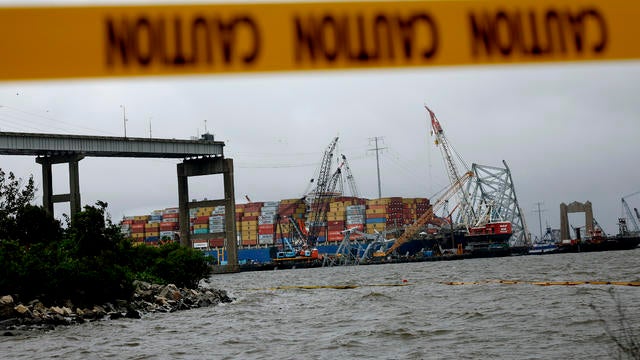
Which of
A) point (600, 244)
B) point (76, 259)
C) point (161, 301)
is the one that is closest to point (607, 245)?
point (600, 244)

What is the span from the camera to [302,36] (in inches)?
142

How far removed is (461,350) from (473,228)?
387 feet

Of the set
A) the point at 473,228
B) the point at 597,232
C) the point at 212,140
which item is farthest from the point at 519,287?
the point at 597,232

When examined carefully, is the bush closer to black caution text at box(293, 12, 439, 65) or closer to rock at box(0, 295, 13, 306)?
rock at box(0, 295, 13, 306)

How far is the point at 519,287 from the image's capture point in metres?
36.2

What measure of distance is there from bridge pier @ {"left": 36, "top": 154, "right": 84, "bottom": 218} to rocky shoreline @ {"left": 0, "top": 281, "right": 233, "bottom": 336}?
106 feet

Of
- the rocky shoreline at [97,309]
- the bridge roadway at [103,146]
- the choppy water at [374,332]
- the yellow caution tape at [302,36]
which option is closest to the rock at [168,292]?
A: the rocky shoreline at [97,309]

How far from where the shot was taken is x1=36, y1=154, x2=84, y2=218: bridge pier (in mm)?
70125

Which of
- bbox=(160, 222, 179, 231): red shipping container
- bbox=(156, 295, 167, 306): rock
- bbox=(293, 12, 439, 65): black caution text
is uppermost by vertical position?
bbox=(160, 222, 179, 231): red shipping container

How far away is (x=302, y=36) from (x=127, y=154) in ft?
268

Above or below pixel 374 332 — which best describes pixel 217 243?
above

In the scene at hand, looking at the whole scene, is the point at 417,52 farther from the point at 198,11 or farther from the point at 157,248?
the point at 157,248

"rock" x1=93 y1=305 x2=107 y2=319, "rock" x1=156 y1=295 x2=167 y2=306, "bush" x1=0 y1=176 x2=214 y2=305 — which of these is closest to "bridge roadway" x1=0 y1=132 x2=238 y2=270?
"bush" x1=0 y1=176 x2=214 y2=305

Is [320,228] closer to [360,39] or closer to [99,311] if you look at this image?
[99,311]
